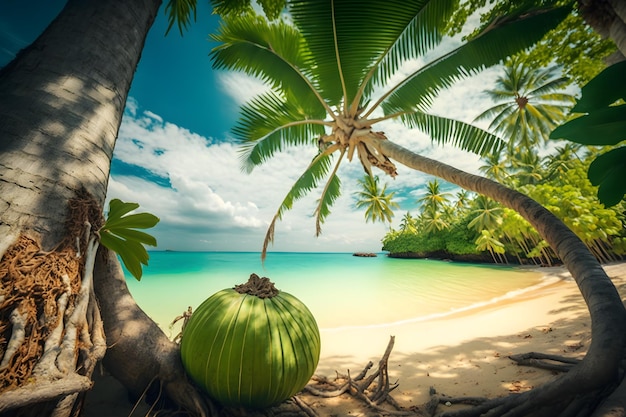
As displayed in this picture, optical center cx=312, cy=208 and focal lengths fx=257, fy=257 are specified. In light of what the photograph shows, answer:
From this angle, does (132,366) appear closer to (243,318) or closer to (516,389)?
(243,318)

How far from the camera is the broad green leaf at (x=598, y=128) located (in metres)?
0.56

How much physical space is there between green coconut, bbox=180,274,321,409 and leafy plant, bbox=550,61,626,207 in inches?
49.4

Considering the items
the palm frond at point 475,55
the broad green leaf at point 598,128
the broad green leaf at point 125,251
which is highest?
the palm frond at point 475,55

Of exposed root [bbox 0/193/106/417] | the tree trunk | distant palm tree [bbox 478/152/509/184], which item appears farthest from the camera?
distant palm tree [bbox 478/152/509/184]

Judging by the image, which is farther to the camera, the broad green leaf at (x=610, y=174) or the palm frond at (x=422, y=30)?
the palm frond at (x=422, y=30)

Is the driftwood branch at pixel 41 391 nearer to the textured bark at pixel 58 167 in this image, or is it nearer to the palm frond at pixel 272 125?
the textured bark at pixel 58 167

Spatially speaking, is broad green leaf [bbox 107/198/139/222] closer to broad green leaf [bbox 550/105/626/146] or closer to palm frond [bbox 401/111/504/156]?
broad green leaf [bbox 550/105/626/146]

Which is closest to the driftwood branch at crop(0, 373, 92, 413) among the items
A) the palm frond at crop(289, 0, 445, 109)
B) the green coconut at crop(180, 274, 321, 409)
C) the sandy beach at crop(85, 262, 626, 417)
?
the green coconut at crop(180, 274, 321, 409)

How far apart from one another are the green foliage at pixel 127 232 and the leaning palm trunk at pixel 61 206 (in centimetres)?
8

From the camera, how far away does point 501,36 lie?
2990 mm

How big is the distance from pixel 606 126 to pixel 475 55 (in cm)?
342

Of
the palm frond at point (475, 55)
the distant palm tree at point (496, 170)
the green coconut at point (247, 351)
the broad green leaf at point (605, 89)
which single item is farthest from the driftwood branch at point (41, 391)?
the distant palm tree at point (496, 170)

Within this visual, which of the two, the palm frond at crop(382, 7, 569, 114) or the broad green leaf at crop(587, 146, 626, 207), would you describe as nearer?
A: the broad green leaf at crop(587, 146, 626, 207)

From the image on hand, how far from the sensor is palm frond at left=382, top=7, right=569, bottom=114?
281cm
